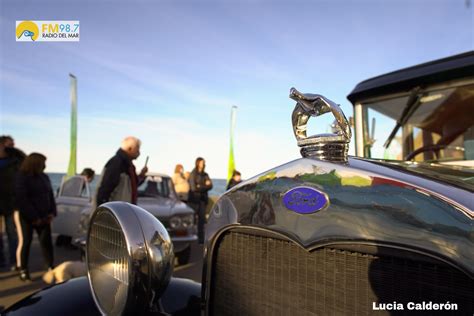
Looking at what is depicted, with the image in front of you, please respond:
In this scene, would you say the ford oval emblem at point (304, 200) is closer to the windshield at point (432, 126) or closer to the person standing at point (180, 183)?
the windshield at point (432, 126)

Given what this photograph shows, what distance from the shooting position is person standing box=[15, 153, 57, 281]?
4.02m

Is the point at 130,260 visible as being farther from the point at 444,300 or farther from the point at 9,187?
the point at 9,187

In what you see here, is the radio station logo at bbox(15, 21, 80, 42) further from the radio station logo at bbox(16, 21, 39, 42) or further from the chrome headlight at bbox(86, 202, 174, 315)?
the chrome headlight at bbox(86, 202, 174, 315)

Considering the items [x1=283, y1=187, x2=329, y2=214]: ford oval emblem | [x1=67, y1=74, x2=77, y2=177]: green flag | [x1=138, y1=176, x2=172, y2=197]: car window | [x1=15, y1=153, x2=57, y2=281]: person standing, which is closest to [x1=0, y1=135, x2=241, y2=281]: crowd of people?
[x1=15, y1=153, x2=57, y2=281]: person standing

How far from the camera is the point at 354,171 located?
1.04 metres

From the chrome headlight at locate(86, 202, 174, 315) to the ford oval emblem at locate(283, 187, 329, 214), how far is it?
59cm

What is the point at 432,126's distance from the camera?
2613mm

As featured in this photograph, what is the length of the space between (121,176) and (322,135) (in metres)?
2.88

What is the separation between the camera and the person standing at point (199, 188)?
696 centimetres

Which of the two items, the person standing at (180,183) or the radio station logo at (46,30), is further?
the person standing at (180,183)

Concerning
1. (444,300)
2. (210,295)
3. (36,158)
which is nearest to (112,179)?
(36,158)

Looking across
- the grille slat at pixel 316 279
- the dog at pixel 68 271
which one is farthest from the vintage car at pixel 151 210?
the grille slat at pixel 316 279

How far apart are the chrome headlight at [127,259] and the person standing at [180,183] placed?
6387 millimetres

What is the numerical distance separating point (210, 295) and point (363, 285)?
0.65 meters
